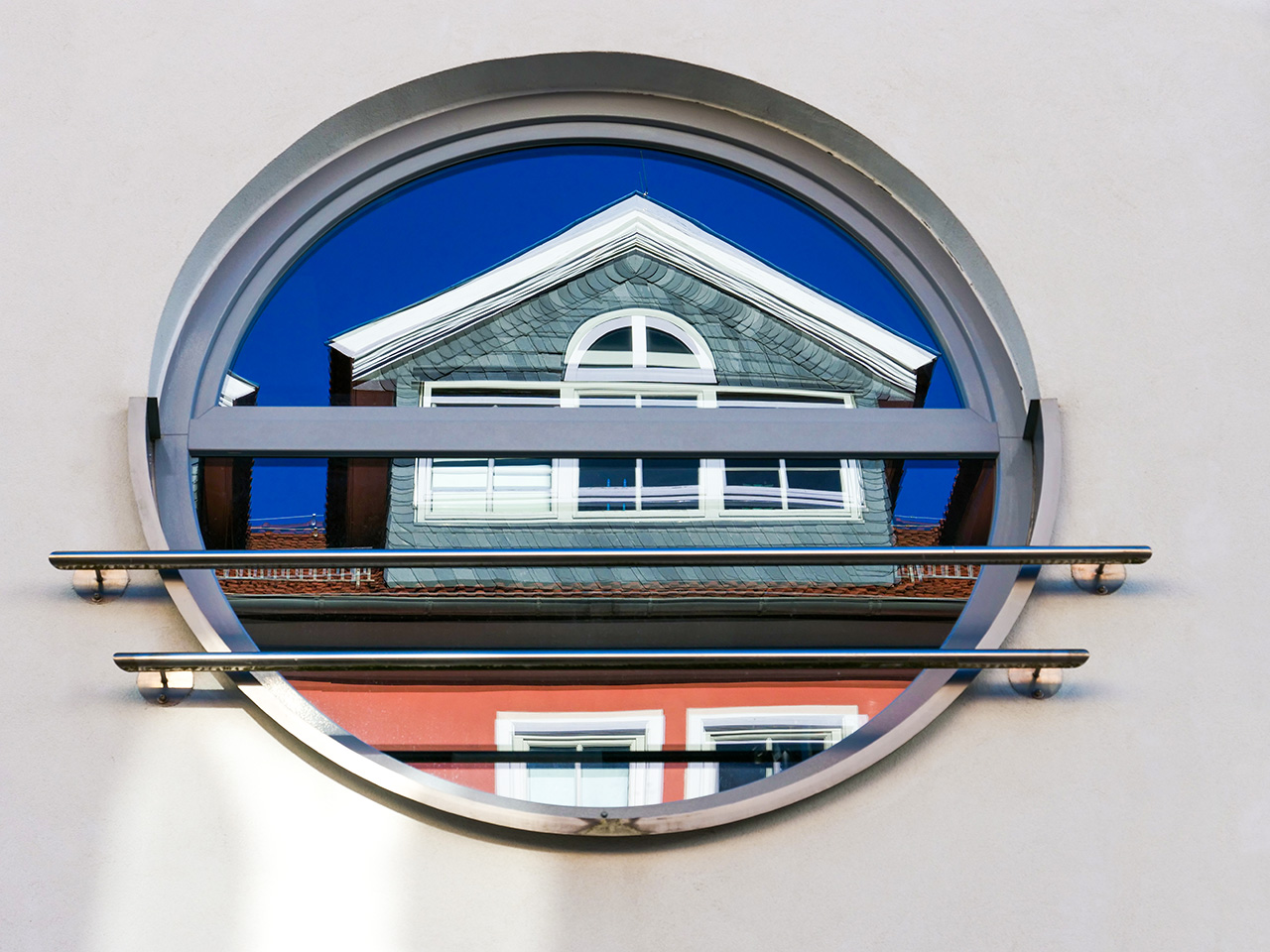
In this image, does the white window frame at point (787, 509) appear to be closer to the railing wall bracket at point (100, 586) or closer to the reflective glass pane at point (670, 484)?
the reflective glass pane at point (670, 484)

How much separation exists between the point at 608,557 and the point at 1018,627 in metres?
0.75

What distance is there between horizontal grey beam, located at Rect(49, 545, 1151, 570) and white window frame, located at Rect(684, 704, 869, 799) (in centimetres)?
31

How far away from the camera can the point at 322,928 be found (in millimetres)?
1844

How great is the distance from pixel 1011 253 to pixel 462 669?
1.37m

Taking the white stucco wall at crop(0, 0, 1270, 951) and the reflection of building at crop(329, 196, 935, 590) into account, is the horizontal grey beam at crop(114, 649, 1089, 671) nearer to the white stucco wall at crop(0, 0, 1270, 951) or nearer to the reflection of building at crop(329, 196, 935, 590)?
the white stucco wall at crop(0, 0, 1270, 951)

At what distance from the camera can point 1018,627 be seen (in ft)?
6.92

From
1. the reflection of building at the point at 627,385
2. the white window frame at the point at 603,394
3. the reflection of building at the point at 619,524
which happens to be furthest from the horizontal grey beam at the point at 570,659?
the white window frame at the point at 603,394

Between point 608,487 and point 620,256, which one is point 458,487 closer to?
point 608,487

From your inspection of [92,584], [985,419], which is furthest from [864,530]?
[92,584]

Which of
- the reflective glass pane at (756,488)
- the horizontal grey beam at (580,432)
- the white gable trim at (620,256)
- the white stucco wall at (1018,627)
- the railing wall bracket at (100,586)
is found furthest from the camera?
the white gable trim at (620,256)

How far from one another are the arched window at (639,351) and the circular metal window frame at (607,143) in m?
0.42

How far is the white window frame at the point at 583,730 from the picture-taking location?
2.09 meters

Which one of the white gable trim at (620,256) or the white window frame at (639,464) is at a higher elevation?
the white gable trim at (620,256)

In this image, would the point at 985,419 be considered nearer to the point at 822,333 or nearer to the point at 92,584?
the point at 822,333
